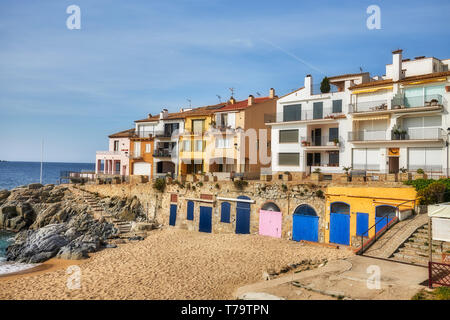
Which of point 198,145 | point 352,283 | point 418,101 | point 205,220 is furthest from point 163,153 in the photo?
point 352,283

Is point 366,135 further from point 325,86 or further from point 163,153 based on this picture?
point 163,153

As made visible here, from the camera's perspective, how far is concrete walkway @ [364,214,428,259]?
1796cm

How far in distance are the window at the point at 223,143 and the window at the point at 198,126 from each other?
11.0 feet

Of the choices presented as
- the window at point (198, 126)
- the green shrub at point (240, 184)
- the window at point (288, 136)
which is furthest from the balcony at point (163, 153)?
the green shrub at point (240, 184)

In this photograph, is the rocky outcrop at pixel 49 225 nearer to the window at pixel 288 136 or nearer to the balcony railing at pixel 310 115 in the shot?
the window at pixel 288 136

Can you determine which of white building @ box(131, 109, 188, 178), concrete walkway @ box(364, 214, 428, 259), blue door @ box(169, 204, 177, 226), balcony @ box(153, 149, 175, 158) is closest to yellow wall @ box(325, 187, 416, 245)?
concrete walkway @ box(364, 214, 428, 259)

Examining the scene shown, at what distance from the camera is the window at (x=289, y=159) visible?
36.6m

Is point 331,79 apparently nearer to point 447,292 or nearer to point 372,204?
point 372,204

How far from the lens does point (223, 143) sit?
4138 centimetres

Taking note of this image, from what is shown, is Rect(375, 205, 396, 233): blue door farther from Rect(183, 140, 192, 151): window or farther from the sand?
Rect(183, 140, 192, 151): window

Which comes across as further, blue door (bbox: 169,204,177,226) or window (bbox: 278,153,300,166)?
window (bbox: 278,153,300,166)

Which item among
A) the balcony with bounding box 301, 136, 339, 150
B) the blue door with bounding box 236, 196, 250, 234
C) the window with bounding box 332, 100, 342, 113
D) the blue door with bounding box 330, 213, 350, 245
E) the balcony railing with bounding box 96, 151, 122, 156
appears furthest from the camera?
the balcony railing with bounding box 96, 151, 122, 156

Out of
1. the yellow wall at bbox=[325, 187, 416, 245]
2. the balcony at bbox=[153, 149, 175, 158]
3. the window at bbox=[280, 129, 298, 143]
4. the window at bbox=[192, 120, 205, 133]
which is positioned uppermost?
the window at bbox=[192, 120, 205, 133]

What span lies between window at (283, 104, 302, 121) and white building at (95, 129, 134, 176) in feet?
79.6
